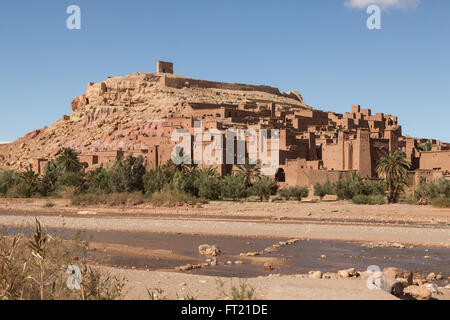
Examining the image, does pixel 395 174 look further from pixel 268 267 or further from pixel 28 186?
pixel 28 186

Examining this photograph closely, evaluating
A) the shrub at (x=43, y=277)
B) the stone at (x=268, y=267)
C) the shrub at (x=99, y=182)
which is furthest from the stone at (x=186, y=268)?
the shrub at (x=99, y=182)

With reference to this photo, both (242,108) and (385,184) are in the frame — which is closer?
(385,184)

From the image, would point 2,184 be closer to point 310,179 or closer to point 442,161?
point 310,179

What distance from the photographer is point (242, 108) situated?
54.3 m

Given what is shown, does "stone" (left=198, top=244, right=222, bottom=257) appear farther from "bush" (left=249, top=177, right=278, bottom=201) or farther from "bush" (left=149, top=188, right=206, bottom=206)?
"bush" (left=249, top=177, right=278, bottom=201)

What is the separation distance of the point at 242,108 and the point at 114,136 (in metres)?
15.3

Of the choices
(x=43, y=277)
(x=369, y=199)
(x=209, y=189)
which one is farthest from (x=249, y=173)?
(x=43, y=277)

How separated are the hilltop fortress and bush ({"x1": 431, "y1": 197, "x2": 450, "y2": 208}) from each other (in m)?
4.57

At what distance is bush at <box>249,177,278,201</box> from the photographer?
109 ft

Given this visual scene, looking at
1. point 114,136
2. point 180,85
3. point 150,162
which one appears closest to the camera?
point 150,162

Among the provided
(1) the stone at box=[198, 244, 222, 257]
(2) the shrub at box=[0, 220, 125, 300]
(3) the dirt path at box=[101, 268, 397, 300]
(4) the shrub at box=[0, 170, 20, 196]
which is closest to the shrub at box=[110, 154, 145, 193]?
(4) the shrub at box=[0, 170, 20, 196]

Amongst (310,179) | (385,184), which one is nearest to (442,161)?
(385,184)

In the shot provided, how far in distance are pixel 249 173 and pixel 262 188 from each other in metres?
1.94
